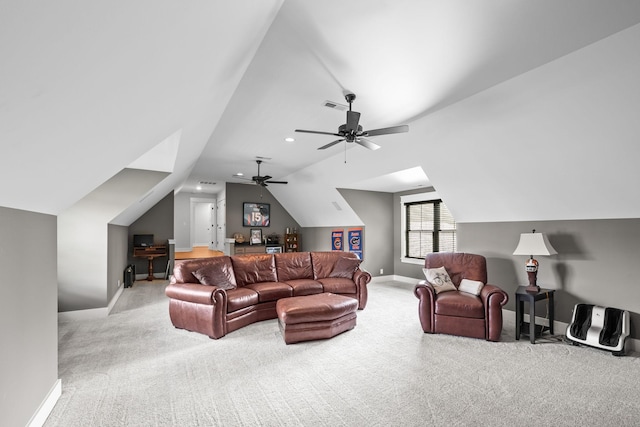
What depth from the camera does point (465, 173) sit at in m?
4.72

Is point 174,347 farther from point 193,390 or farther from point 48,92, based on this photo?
point 48,92

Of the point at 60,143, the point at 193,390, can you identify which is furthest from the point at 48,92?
the point at 193,390

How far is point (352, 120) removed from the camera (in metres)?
3.48

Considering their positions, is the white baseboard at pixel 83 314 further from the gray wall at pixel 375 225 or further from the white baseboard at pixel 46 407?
the gray wall at pixel 375 225

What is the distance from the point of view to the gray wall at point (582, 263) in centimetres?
379

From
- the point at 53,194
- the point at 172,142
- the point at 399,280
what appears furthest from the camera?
the point at 399,280

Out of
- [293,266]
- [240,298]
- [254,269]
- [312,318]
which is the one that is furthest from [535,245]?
[254,269]

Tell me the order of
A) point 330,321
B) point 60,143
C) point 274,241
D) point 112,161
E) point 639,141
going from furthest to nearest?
Answer: point 274,241 → point 330,321 → point 639,141 → point 112,161 → point 60,143

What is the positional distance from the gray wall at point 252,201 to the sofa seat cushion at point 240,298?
4996 mm

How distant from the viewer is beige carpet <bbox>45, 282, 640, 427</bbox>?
2.39 meters

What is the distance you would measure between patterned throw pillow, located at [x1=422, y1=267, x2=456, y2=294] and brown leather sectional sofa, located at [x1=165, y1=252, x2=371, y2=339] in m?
1.23

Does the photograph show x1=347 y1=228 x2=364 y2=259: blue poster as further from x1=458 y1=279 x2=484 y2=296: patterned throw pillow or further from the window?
x1=458 y1=279 x2=484 y2=296: patterned throw pillow

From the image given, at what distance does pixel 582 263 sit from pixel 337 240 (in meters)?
5.45

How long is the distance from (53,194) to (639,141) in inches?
193
